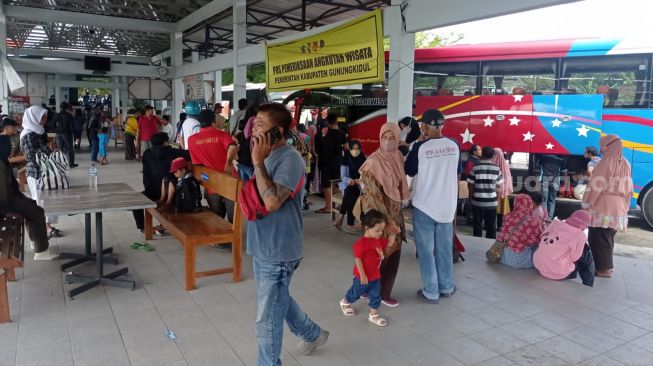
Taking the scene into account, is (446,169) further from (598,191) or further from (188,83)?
(188,83)

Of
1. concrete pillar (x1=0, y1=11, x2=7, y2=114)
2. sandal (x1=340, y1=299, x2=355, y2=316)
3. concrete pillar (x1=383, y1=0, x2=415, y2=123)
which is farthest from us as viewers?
concrete pillar (x1=0, y1=11, x2=7, y2=114)

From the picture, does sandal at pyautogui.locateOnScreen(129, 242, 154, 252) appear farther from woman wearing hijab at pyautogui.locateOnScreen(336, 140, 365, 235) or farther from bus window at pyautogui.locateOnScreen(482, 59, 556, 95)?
bus window at pyautogui.locateOnScreen(482, 59, 556, 95)

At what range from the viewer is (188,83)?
16156mm

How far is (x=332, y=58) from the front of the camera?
732 centimetres

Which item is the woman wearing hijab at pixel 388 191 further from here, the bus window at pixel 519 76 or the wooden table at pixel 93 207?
the bus window at pixel 519 76

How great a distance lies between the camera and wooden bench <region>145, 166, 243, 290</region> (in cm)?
425

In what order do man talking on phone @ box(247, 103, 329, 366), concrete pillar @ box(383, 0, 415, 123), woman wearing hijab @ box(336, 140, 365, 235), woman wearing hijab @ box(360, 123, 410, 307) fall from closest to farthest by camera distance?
man talking on phone @ box(247, 103, 329, 366) → woman wearing hijab @ box(360, 123, 410, 307) → concrete pillar @ box(383, 0, 415, 123) → woman wearing hijab @ box(336, 140, 365, 235)

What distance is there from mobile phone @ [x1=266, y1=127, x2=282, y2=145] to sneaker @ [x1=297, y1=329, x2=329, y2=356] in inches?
55.5

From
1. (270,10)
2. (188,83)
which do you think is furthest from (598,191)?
(188,83)

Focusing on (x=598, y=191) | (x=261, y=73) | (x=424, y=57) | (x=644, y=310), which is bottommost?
(x=644, y=310)

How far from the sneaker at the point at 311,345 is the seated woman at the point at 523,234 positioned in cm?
292

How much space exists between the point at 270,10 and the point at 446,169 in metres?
11.4

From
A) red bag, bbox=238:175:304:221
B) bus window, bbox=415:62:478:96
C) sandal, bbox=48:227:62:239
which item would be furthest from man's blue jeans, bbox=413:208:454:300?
bus window, bbox=415:62:478:96

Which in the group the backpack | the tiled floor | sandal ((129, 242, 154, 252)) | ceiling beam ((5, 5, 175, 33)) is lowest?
the tiled floor
